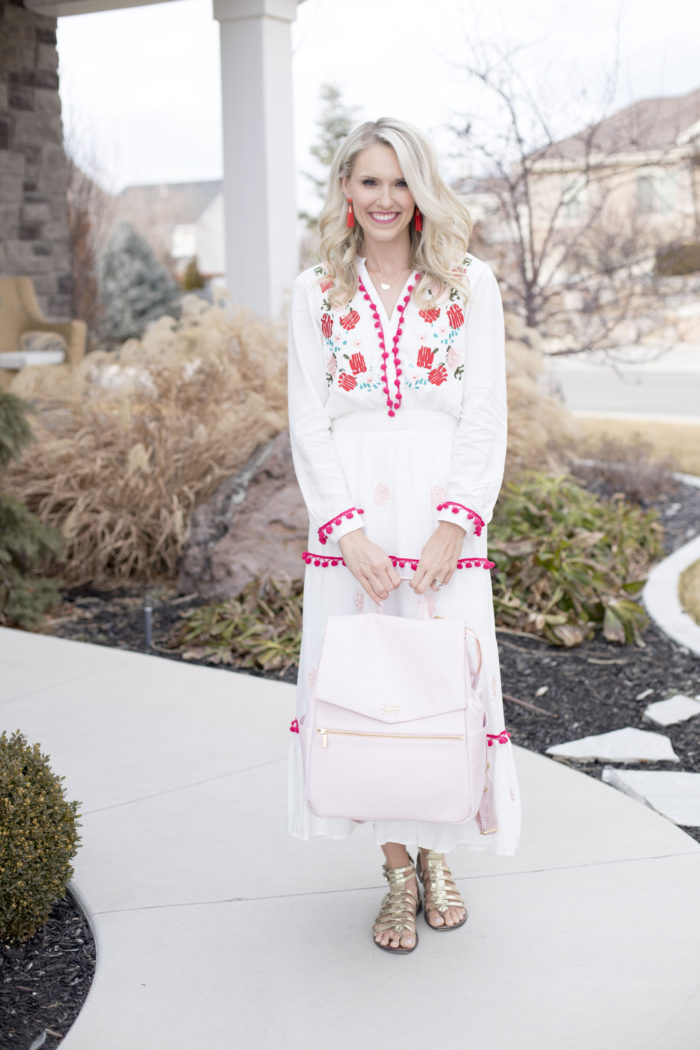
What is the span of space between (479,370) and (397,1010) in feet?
4.24

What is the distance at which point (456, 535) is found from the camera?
2.27 meters

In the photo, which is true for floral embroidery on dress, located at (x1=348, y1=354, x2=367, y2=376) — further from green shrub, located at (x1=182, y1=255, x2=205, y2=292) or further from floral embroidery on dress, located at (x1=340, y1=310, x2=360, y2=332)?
green shrub, located at (x1=182, y1=255, x2=205, y2=292)

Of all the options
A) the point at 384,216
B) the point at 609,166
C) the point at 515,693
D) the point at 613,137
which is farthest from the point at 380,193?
the point at 613,137

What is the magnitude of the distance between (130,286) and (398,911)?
21382 mm

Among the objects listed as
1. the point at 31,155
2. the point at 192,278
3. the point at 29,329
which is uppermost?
the point at 192,278

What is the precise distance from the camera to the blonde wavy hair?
7.25 ft

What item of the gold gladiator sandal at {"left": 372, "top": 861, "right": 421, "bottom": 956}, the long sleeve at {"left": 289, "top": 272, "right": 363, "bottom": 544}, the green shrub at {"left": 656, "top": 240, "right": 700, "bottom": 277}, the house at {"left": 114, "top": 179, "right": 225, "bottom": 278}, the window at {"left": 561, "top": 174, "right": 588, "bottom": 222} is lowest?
the gold gladiator sandal at {"left": 372, "top": 861, "right": 421, "bottom": 956}

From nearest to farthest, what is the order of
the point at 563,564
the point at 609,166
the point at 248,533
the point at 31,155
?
the point at 563,564
the point at 248,533
the point at 609,166
the point at 31,155

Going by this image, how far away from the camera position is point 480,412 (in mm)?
2307

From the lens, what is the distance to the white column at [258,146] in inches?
313

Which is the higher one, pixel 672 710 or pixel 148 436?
pixel 148 436

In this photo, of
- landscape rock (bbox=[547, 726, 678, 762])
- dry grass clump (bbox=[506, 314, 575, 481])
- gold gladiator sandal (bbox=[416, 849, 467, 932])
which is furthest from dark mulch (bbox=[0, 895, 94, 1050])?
dry grass clump (bbox=[506, 314, 575, 481])

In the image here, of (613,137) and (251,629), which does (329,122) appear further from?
(251,629)

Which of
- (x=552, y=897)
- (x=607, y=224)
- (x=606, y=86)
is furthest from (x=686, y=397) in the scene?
(x=552, y=897)
